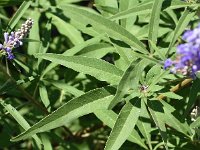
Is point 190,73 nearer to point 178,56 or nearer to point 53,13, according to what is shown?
point 178,56

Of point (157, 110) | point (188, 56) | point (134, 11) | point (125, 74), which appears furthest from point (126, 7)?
point (188, 56)

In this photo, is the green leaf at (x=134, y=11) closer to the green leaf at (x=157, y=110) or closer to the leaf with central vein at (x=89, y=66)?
the leaf with central vein at (x=89, y=66)

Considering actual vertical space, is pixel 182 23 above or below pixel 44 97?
above

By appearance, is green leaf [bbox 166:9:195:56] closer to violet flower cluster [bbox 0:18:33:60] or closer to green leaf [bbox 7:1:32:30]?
violet flower cluster [bbox 0:18:33:60]

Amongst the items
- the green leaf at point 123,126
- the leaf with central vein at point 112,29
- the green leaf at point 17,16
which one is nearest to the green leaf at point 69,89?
the green leaf at point 17,16

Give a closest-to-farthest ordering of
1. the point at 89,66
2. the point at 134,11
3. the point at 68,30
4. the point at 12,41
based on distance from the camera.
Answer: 1. the point at 89,66
2. the point at 12,41
3. the point at 134,11
4. the point at 68,30

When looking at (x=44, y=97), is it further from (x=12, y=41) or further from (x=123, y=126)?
(x=123, y=126)

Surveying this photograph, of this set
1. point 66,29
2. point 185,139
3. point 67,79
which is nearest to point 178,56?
point 185,139

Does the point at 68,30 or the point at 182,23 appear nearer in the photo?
the point at 182,23
